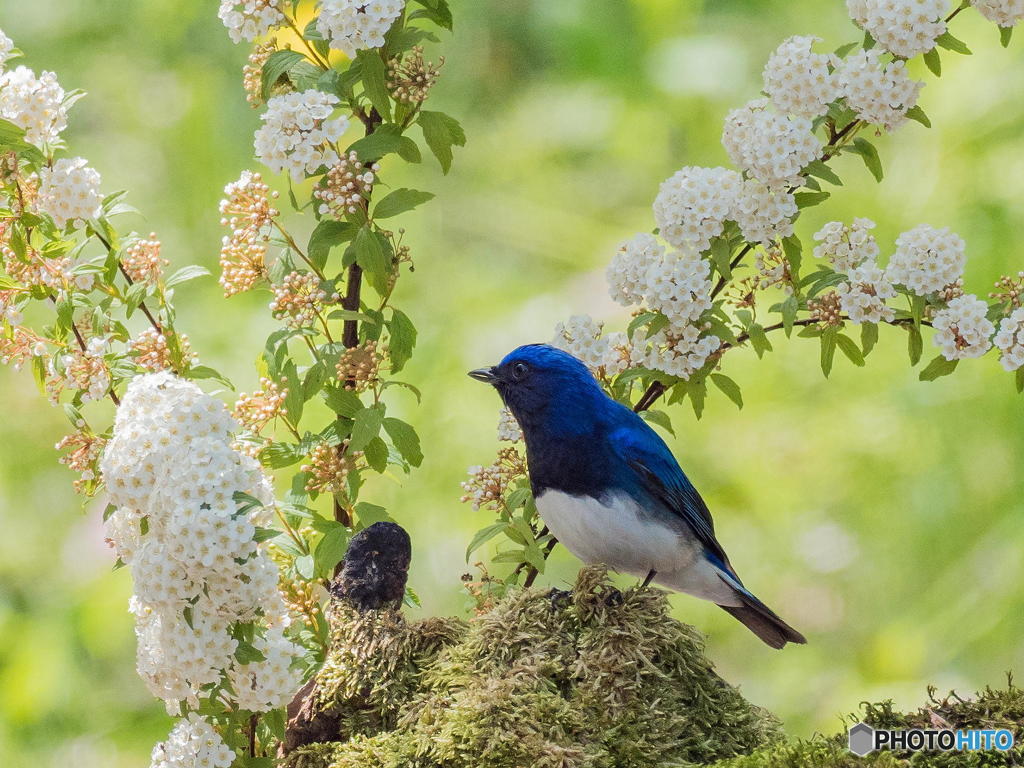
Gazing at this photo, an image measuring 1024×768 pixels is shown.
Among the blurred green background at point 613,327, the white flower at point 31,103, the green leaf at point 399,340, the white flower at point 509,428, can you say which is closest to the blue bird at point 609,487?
the white flower at point 509,428

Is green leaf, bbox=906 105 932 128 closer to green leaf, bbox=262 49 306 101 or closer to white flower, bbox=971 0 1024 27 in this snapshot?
white flower, bbox=971 0 1024 27

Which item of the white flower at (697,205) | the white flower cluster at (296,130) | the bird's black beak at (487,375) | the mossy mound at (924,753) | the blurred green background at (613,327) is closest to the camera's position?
the mossy mound at (924,753)

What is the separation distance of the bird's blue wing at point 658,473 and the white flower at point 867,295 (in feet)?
1.46

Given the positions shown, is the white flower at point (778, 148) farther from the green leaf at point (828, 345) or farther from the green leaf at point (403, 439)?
the green leaf at point (403, 439)

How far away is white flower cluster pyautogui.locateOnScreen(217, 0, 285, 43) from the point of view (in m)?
2.19

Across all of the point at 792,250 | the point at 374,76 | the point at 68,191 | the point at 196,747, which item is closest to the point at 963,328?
the point at 792,250

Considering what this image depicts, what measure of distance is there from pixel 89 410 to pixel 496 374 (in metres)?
Answer: 2.93

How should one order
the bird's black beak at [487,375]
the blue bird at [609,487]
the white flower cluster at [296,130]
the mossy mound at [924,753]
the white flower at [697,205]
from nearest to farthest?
the mossy mound at [924,753], the white flower cluster at [296,130], the white flower at [697,205], the blue bird at [609,487], the bird's black beak at [487,375]

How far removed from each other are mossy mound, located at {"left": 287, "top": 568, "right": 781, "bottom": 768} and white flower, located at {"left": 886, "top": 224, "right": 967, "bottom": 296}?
720 mm

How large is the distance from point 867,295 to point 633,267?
414 millimetres

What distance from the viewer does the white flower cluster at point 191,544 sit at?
1.73 metres

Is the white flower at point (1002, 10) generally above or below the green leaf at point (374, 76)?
above

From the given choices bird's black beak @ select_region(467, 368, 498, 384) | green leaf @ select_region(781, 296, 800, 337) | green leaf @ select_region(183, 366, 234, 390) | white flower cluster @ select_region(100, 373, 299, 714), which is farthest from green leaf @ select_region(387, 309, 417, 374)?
green leaf @ select_region(781, 296, 800, 337)

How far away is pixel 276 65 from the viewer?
85.7 inches
